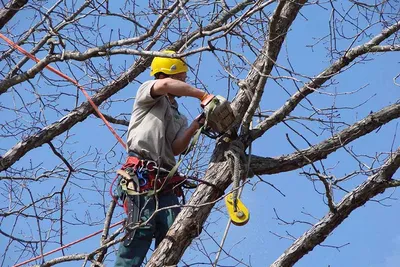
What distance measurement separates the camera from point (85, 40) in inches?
218

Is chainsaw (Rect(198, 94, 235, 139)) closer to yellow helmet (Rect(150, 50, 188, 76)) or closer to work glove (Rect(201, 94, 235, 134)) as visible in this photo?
work glove (Rect(201, 94, 235, 134))

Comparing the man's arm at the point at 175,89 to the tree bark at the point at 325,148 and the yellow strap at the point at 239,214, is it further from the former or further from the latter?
the yellow strap at the point at 239,214

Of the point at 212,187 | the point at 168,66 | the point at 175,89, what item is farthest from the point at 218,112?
the point at 168,66

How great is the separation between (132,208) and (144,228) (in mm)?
152

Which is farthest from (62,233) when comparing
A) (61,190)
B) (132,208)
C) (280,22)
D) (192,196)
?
(280,22)

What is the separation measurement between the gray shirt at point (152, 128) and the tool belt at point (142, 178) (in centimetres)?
6

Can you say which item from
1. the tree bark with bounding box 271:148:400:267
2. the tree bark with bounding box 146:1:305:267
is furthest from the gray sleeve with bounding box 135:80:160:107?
the tree bark with bounding box 271:148:400:267

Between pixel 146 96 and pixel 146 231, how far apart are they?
0.83m

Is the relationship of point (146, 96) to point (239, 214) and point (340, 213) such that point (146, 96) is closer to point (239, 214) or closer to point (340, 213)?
point (239, 214)

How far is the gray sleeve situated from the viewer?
4.70 metres

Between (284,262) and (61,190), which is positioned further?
(61,190)

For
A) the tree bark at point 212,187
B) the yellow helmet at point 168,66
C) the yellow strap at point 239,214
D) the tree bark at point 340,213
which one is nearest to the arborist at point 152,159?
the yellow helmet at point 168,66

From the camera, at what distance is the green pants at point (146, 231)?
451cm

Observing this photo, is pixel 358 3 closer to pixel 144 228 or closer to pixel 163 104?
pixel 163 104
